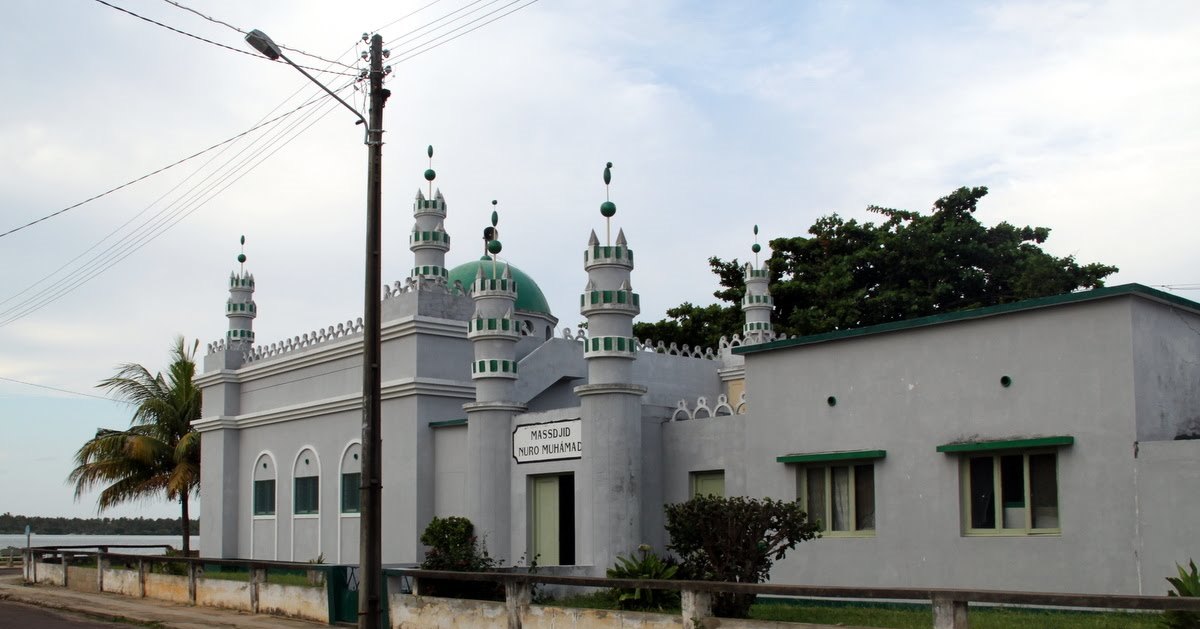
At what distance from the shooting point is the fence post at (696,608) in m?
13.9

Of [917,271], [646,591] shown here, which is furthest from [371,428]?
[917,271]

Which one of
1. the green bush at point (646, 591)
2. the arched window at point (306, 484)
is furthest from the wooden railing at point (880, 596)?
the arched window at point (306, 484)

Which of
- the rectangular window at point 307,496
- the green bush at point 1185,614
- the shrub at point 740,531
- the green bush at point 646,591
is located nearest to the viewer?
the green bush at point 1185,614

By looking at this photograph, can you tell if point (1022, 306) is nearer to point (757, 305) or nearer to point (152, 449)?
point (757, 305)

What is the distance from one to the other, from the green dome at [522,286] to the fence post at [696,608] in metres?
16.9

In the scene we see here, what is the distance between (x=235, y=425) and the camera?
32.6 metres

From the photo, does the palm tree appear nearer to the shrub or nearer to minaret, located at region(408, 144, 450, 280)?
minaret, located at region(408, 144, 450, 280)

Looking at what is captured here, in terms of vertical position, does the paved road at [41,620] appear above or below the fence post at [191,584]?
below

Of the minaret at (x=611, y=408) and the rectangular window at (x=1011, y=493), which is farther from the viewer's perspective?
the minaret at (x=611, y=408)

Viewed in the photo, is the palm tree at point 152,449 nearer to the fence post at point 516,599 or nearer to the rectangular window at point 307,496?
the rectangular window at point 307,496

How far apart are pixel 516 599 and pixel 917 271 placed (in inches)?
1014

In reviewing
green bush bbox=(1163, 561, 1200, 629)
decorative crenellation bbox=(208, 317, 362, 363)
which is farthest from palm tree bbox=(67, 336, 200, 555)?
green bush bbox=(1163, 561, 1200, 629)

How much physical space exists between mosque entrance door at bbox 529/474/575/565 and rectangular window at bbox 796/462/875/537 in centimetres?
500

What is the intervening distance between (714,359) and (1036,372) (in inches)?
544
